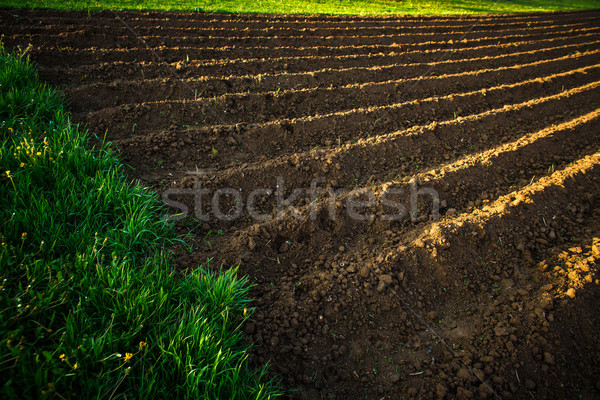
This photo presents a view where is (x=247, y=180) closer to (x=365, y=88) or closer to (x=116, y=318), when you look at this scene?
(x=116, y=318)

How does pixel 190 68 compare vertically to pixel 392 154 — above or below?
above

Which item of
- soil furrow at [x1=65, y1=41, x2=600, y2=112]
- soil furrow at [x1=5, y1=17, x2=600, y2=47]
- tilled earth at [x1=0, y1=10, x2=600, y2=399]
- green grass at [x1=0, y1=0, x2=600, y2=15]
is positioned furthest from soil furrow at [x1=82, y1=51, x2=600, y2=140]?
green grass at [x1=0, y1=0, x2=600, y2=15]

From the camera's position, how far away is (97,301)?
207 cm

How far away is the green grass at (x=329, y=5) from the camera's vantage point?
7737 mm

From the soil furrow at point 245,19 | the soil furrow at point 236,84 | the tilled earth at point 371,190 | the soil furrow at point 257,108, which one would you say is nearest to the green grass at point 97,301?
the tilled earth at point 371,190

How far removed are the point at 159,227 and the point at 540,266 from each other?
348cm

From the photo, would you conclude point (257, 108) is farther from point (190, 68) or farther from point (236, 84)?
point (190, 68)

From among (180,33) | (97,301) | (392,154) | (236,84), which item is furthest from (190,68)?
(97,301)

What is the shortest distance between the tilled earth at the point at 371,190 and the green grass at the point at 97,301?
314mm

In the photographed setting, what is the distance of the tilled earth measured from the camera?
2.26m

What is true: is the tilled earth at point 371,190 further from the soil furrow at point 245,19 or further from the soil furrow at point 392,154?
the soil furrow at point 245,19

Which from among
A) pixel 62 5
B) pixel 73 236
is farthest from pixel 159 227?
pixel 62 5

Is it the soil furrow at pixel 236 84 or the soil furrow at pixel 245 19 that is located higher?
the soil furrow at pixel 245 19

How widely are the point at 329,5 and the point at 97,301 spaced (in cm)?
1289
